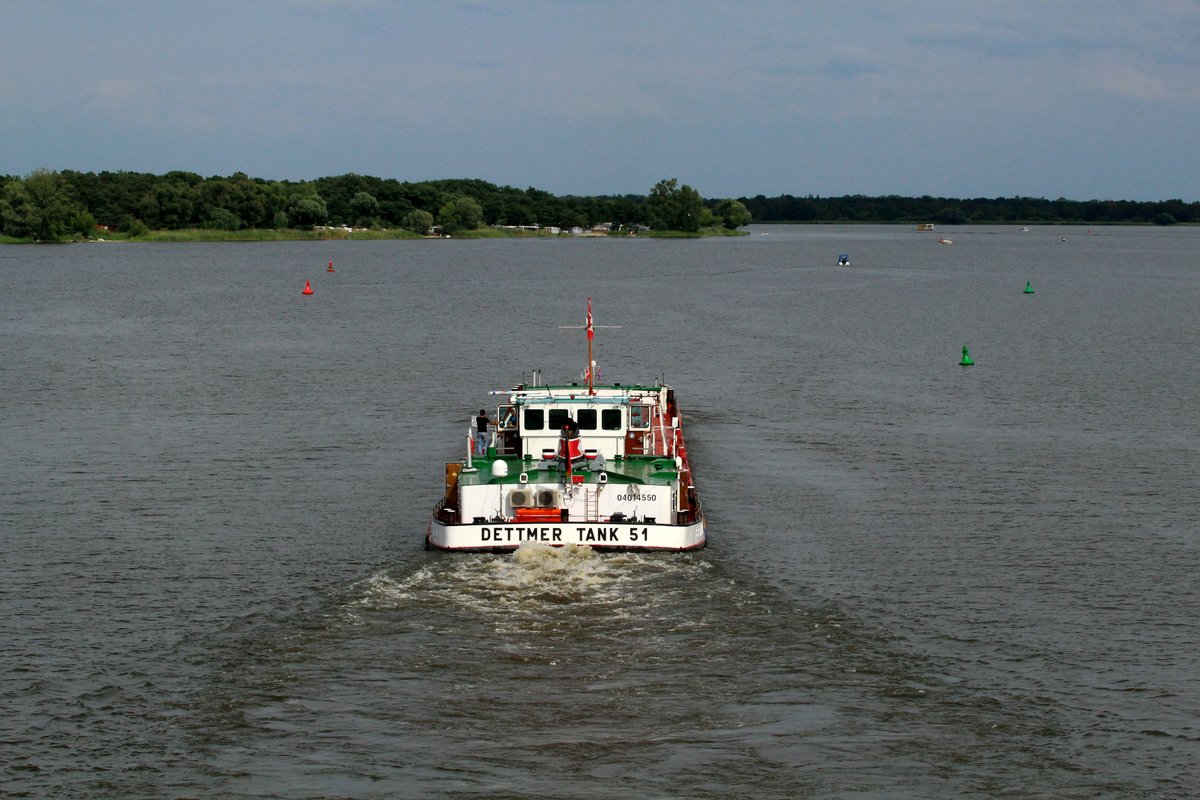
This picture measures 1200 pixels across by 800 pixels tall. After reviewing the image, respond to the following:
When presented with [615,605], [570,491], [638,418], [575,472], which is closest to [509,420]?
[638,418]

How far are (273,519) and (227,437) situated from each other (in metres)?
14.7

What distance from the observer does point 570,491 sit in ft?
117

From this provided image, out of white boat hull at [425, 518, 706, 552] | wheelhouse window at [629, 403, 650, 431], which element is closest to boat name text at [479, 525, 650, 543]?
white boat hull at [425, 518, 706, 552]

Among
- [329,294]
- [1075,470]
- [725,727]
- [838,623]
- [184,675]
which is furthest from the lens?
[329,294]

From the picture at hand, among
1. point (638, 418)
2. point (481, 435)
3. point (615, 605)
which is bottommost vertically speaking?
point (615, 605)

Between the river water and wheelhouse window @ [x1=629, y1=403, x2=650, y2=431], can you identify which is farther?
wheelhouse window @ [x1=629, y1=403, x2=650, y2=431]

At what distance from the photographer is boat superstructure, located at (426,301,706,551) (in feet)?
115

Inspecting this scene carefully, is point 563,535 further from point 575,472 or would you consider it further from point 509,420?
point 509,420

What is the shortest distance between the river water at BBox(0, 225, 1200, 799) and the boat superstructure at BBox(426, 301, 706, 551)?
2.55 ft

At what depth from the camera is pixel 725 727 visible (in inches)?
969

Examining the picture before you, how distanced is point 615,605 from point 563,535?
4031mm

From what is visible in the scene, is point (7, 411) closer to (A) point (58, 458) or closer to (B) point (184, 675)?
(A) point (58, 458)

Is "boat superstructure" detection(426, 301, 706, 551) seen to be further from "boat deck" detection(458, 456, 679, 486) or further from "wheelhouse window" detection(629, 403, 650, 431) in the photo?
"wheelhouse window" detection(629, 403, 650, 431)

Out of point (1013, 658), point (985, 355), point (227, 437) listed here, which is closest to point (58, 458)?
point (227, 437)
